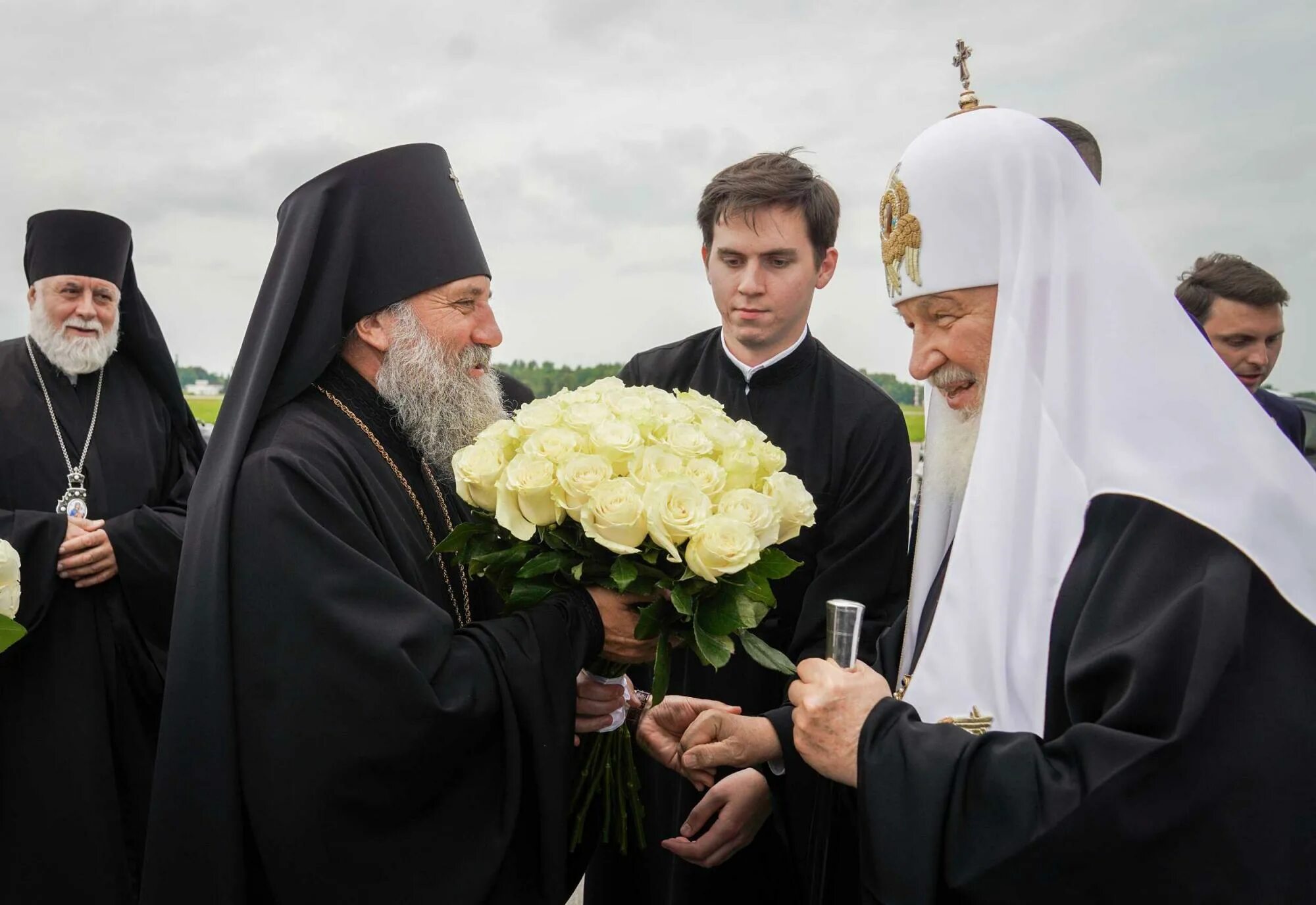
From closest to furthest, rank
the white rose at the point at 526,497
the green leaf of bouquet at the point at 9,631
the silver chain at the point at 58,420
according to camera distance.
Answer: the green leaf of bouquet at the point at 9,631
the white rose at the point at 526,497
the silver chain at the point at 58,420

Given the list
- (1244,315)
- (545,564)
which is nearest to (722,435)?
(545,564)

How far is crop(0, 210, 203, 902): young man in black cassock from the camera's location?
4.41 m

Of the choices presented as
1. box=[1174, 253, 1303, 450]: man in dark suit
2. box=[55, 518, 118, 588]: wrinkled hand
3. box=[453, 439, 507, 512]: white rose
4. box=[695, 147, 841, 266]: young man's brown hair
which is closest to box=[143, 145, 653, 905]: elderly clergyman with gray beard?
box=[453, 439, 507, 512]: white rose

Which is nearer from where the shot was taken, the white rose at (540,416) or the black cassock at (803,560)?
the white rose at (540,416)

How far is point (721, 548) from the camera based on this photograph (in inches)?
87.7

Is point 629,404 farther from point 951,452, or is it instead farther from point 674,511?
point 951,452

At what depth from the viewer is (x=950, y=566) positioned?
7.23 feet

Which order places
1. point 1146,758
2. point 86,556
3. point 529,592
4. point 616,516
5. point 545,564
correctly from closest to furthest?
point 1146,758 → point 616,516 → point 545,564 → point 529,592 → point 86,556

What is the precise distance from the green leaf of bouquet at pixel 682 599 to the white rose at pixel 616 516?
146mm

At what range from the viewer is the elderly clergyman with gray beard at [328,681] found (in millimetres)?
2381

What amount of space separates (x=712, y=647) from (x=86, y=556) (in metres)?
3.50

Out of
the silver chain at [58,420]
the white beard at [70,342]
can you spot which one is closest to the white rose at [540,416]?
the silver chain at [58,420]

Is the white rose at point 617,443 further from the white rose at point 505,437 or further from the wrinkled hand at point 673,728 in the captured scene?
the wrinkled hand at point 673,728

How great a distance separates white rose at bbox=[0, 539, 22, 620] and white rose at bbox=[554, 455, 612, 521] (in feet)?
4.33
